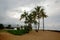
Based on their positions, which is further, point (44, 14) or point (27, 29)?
point (44, 14)

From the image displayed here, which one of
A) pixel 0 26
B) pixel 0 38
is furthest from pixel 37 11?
pixel 0 38

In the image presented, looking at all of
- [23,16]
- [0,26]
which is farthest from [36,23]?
[0,26]

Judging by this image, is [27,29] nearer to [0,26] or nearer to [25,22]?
[25,22]

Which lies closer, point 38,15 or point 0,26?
point 0,26

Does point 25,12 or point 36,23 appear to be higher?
point 25,12

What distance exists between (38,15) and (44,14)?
196 centimetres

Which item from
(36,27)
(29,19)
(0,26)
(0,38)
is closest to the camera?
(0,38)

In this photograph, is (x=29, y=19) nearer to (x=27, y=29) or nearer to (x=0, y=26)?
(x=27, y=29)

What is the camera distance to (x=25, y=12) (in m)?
44.3

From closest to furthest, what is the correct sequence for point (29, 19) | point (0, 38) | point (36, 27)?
point (0, 38)
point (29, 19)
point (36, 27)

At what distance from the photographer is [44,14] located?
4484 cm

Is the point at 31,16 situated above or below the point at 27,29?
above

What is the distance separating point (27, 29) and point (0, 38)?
800 inches

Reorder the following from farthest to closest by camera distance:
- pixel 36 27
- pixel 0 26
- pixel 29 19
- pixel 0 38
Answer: pixel 36 27
pixel 29 19
pixel 0 26
pixel 0 38
